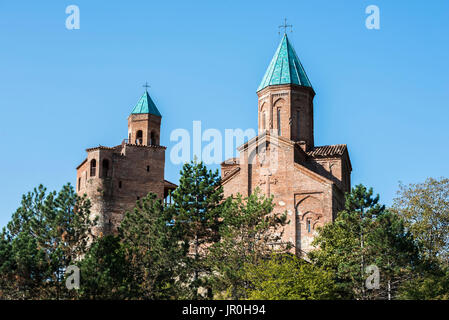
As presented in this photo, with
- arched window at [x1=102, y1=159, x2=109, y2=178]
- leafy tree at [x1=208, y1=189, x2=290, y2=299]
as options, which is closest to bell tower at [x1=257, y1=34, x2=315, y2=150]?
arched window at [x1=102, y1=159, x2=109, y2=178]

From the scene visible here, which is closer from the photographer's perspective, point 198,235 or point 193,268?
point 193,268

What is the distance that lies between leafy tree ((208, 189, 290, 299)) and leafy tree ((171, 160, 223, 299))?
82cm

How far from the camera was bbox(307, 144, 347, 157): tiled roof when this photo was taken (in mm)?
46750

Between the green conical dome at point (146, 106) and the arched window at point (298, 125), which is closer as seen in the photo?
the arched window at point (298, 125)

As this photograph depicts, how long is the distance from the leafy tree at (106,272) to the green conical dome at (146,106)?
18525 mm

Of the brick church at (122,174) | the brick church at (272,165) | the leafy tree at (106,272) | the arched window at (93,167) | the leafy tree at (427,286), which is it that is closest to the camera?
the leafy tree at (106,272)

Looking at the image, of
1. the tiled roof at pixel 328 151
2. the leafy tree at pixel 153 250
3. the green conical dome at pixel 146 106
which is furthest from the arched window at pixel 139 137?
the leafy tree at pixel 153 250

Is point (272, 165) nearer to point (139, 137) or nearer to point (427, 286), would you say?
point (139, 137)

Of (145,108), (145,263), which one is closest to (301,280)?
(145,263)

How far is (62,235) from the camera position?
3175 centimetres

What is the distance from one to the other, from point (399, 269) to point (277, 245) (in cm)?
825

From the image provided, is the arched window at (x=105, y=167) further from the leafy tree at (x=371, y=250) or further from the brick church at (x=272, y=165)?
the leafy tree at (x=371, y=250)

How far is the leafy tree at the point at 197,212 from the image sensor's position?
115ft
